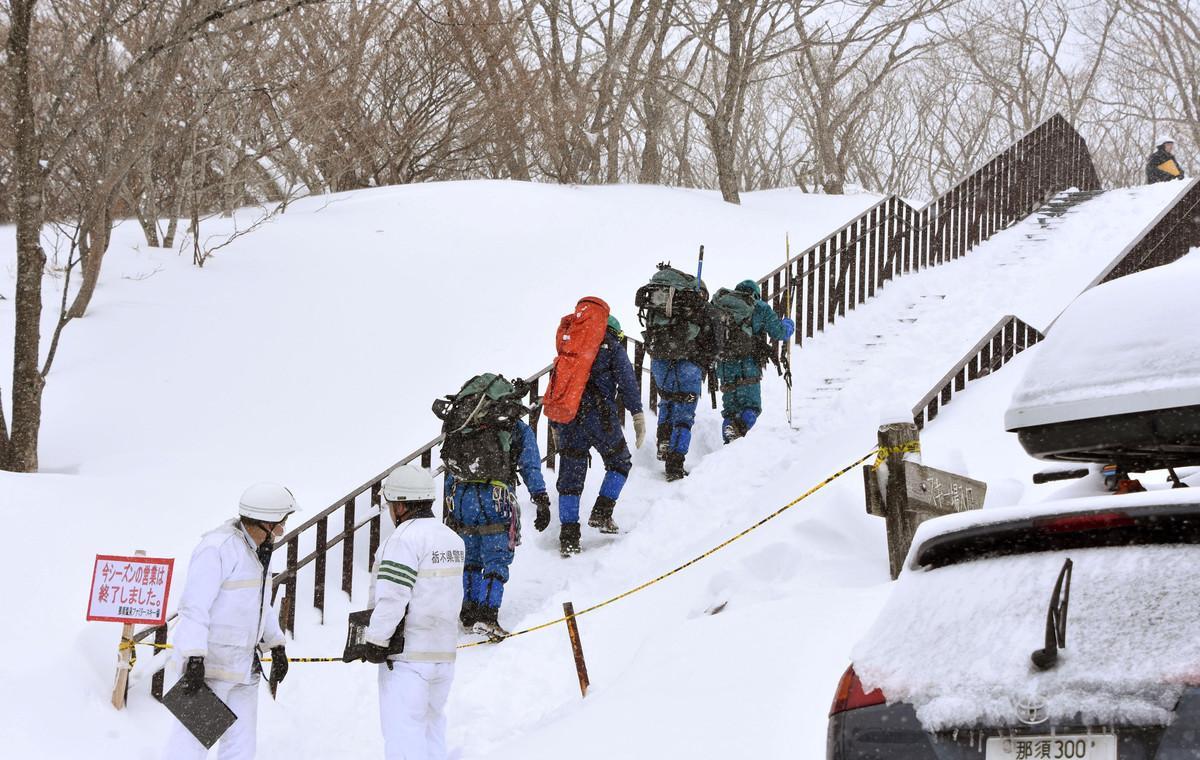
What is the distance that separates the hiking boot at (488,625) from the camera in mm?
6852

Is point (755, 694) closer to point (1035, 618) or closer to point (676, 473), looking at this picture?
point (1035, 618)

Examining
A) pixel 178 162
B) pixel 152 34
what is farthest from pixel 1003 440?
pixel 178 162

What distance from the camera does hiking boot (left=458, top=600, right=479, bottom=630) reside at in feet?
22.8

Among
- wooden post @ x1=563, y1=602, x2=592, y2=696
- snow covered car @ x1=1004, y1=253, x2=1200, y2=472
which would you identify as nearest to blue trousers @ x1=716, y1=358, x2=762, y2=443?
wooden post @ x1=563, y1=602, x2=592, y2=696

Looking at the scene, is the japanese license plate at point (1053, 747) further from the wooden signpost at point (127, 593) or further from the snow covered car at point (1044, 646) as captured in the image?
the wooden signpost at point (127, 593)

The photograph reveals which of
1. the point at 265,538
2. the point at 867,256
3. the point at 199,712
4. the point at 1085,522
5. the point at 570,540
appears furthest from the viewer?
the point at 867,256

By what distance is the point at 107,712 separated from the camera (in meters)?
6.14

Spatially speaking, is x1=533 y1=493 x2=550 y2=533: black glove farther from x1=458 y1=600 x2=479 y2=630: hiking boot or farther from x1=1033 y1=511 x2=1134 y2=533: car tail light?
x1=1033 y1=511 x2=1134 y2=533: car tail light

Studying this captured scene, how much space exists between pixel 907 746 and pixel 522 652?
4.70 metres

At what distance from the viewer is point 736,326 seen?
9.49 m

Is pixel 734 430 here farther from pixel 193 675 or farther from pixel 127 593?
pixel 193 675

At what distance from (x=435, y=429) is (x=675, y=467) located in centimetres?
232

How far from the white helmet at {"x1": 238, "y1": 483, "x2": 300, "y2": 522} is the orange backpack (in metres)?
3.05

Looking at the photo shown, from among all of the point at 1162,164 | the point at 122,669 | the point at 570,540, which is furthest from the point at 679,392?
the point at 1162,164
